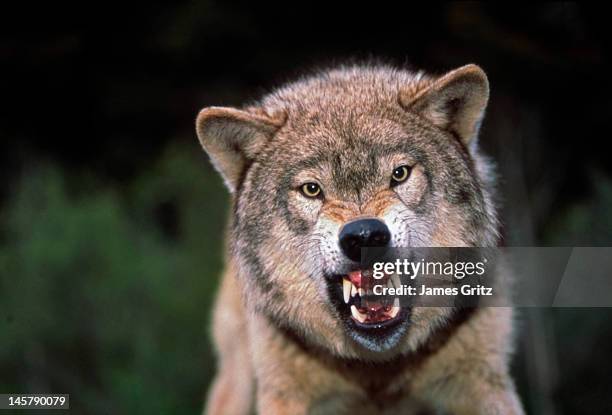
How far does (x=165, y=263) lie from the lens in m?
8.65

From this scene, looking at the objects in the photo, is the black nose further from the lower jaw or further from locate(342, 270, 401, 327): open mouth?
the lower jaw

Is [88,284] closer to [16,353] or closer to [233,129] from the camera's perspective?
[16,353]

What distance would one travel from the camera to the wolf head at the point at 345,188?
363cm

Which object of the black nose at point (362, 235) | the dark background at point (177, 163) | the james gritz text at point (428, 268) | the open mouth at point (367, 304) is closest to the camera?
the black nose at point (362, 235)

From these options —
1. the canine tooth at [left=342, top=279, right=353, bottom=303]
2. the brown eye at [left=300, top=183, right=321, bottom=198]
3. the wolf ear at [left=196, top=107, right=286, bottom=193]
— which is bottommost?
the canine tooth at [left=342, top=279, right=353, bottom=303]

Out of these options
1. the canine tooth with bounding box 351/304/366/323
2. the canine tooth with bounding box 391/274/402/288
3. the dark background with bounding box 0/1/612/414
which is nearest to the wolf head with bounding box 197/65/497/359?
the canine tooth with bounding box 351/304/366/323

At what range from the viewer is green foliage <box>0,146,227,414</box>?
7.88 meters

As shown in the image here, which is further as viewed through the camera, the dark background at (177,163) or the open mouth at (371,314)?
the dark background at (177,163)

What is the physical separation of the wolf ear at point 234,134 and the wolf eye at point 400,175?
68cm

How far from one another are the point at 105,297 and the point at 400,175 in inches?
207

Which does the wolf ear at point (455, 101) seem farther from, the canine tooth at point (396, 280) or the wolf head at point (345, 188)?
the canine tooth at point (396, 280)

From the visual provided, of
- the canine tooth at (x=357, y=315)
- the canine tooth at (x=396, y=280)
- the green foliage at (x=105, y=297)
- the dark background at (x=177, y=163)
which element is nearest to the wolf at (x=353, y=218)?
the canine tooth at (x=357, y=315)

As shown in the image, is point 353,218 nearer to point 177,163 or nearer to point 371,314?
point 371,314

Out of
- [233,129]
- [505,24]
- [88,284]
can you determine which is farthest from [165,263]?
[233,129]
